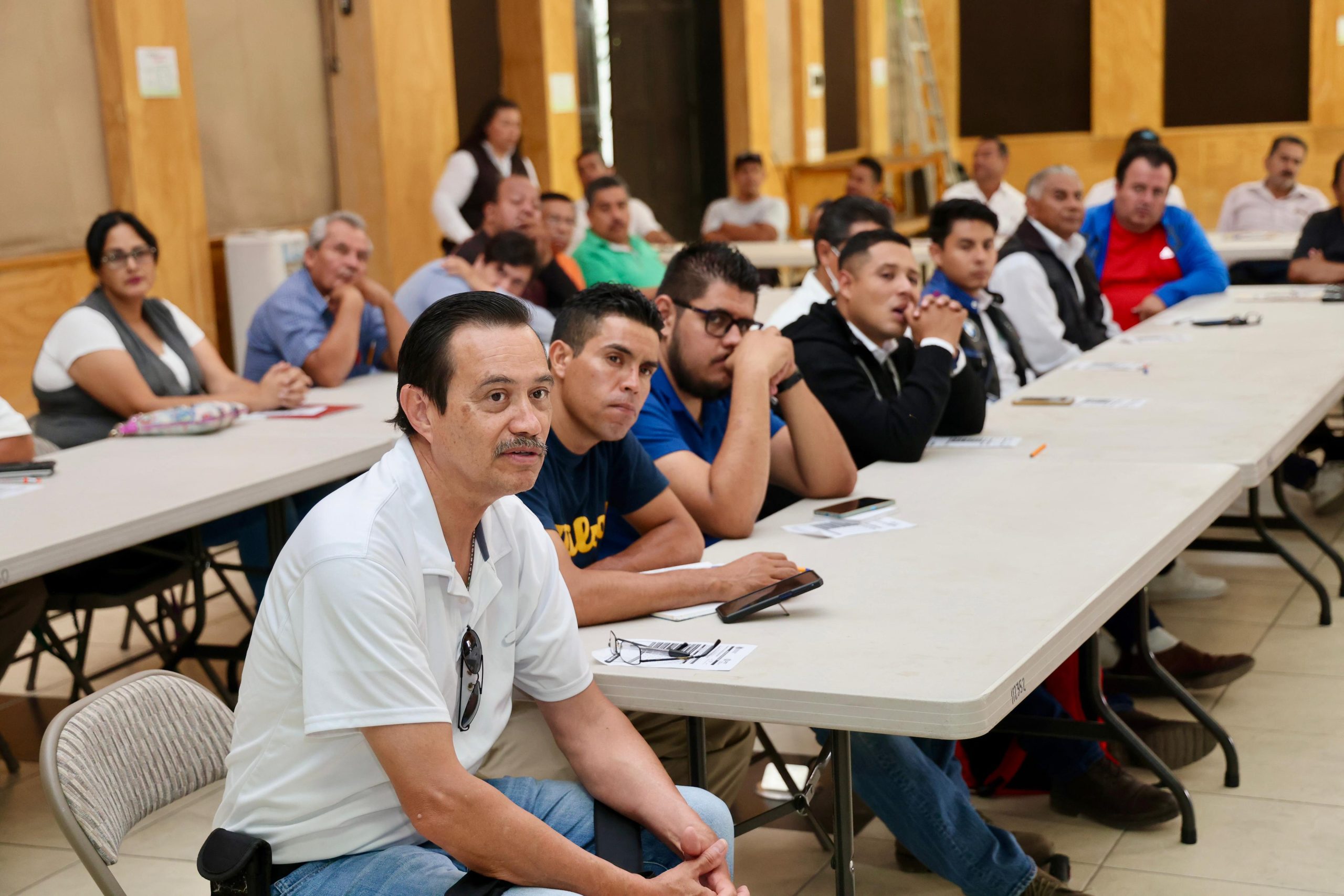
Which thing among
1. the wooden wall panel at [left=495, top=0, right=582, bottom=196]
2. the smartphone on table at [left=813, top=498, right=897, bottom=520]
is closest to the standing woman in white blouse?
the wooden wall panel at [left=495, top=0, right=582, bottom=196]

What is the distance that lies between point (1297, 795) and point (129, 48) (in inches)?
203

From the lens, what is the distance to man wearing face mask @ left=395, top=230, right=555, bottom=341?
16.4 feet

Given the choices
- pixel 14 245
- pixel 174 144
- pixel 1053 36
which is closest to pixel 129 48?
pixel 174 144

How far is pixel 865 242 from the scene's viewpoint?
3504mm

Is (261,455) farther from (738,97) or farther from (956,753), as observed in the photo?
(738,97)

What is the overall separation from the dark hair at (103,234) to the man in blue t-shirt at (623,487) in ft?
7.17

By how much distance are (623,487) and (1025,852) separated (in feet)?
3.34

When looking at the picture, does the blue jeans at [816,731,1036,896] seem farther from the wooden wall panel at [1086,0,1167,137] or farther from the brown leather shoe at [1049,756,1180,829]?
the wooden wall panel at [1086,0,1167,137]

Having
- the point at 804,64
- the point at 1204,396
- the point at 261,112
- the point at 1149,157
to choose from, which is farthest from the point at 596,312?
the point at 804,64

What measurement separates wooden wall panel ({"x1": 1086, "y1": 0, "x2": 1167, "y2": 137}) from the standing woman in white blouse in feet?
27.4

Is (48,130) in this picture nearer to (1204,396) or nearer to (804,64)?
(1204,396)

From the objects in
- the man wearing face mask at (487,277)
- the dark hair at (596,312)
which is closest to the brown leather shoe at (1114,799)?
the dark hair at (596,312)

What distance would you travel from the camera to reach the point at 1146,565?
7.99 ft

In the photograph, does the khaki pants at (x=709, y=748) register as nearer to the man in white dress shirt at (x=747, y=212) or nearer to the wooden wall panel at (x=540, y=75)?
the wooden wall panel at (x=540, y=75)
